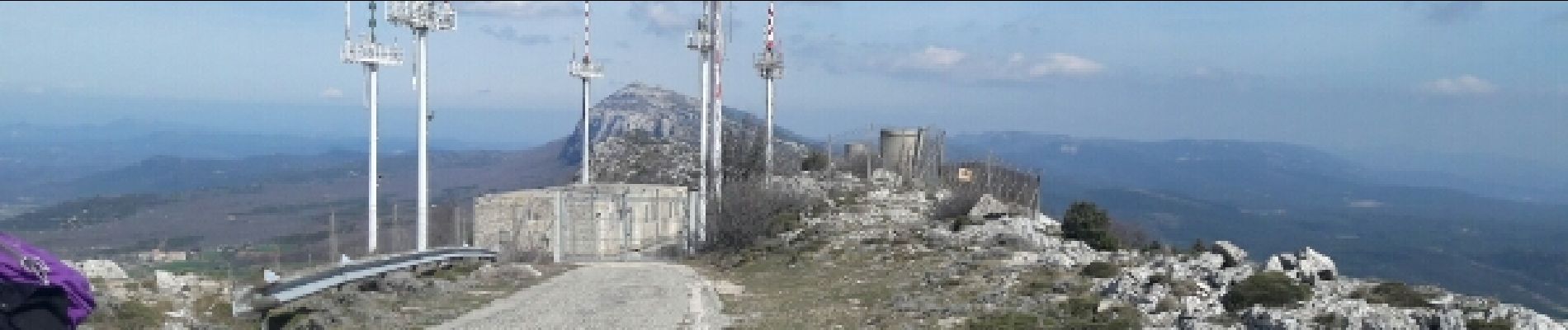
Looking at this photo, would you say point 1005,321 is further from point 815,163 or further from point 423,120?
point 815,163

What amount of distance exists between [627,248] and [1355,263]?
14769 cm

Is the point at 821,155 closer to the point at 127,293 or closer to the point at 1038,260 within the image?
the point at 1038,260

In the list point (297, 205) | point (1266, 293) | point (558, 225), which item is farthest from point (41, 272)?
point (297, 205)

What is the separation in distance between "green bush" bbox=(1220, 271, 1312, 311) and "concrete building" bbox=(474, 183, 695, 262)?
25.7m

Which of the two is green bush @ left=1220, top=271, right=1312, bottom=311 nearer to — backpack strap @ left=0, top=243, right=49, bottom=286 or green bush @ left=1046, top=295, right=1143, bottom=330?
green bush @ left=1046, top=295, right=1143, bottom=330

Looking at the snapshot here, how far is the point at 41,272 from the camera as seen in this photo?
5.95 meters

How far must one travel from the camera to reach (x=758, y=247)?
3812 centimetres

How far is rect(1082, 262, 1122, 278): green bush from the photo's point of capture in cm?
2103

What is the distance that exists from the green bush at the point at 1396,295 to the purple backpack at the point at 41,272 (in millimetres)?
15383

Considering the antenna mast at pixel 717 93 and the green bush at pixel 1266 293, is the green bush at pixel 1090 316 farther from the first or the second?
the antenna mast at pixel 717 93

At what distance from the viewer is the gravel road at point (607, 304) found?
61.0ft

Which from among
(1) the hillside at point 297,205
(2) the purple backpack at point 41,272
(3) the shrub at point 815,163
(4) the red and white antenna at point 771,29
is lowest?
(1) the hillside at point 297,205

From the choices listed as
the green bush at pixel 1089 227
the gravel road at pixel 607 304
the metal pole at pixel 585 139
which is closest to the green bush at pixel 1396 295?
the gravel road at pixel 607 304

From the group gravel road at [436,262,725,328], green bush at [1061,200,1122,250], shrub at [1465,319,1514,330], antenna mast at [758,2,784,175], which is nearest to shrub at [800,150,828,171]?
antenna mast at [758,2,784,175]
